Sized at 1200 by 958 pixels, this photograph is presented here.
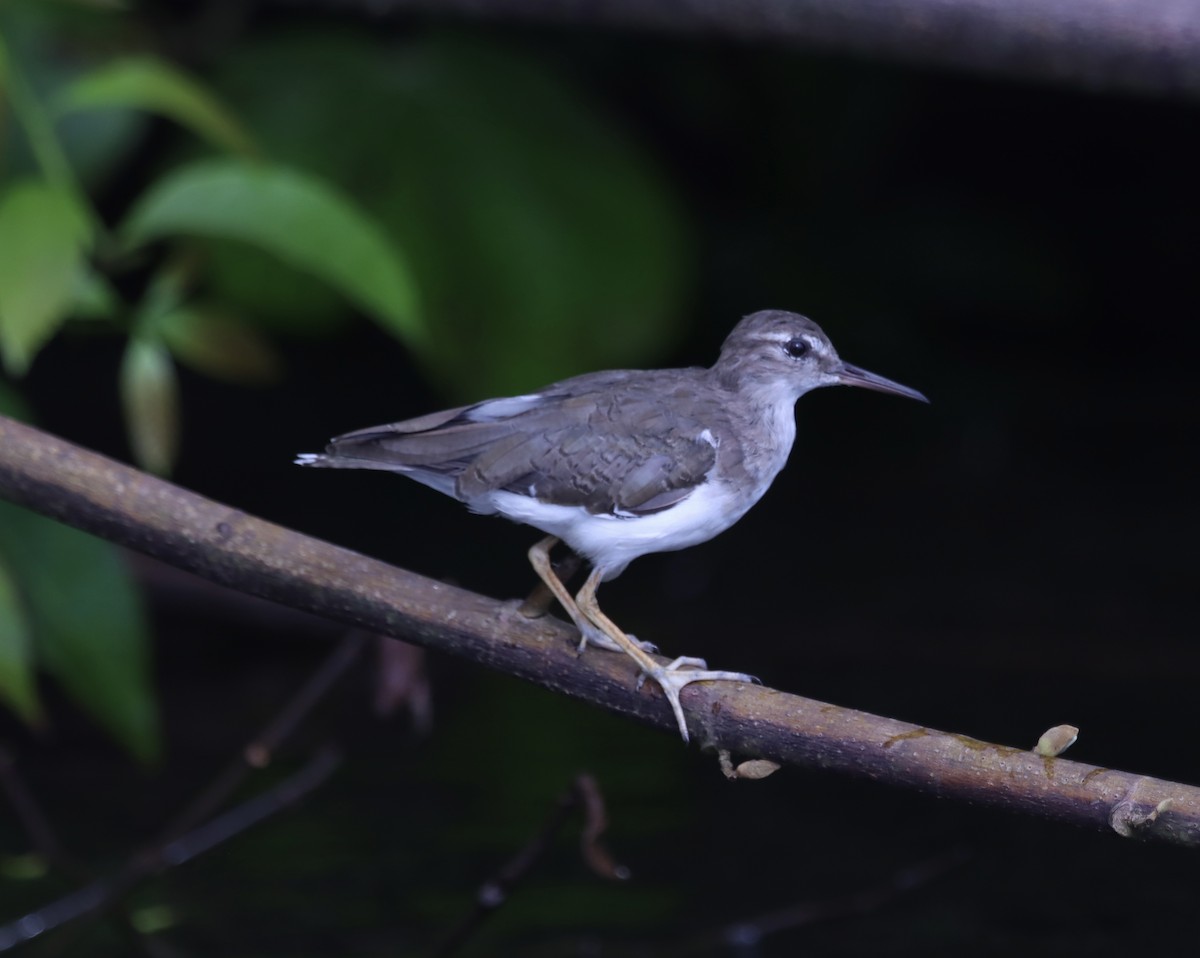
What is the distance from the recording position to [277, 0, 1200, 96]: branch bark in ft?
8.27

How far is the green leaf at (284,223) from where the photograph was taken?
6.40 feet

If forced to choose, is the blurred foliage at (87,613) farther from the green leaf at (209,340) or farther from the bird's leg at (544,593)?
the bird's leg at (544,593)

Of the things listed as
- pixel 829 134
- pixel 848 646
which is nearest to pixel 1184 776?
pixel 848 646

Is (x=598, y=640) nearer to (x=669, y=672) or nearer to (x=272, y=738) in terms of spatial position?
(x=669, y=672)

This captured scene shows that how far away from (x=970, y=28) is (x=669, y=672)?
157cm

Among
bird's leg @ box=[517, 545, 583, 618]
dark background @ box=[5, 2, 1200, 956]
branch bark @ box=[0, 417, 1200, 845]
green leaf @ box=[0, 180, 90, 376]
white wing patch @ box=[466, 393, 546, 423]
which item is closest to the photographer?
branch bark @ box=[0, 417, 1200, 845]

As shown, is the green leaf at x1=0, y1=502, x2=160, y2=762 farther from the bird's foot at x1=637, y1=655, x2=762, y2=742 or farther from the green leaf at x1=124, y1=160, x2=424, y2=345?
the bird's foot at x1=637, y1=655, x2=762, y2=742

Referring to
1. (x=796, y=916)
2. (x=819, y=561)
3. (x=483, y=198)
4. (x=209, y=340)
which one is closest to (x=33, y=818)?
(x=209, y=340)

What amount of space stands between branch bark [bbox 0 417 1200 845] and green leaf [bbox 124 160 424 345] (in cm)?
48

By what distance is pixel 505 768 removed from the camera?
8.48 feet

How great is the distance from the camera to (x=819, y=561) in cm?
350

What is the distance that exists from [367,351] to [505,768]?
2.10m

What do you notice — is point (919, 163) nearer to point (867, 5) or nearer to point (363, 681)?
point (867, 5)

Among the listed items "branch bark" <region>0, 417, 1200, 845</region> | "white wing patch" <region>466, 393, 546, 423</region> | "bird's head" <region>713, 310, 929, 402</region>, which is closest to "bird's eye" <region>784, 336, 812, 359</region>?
"bird's head" <region>713, 310, 929, 402</region>
